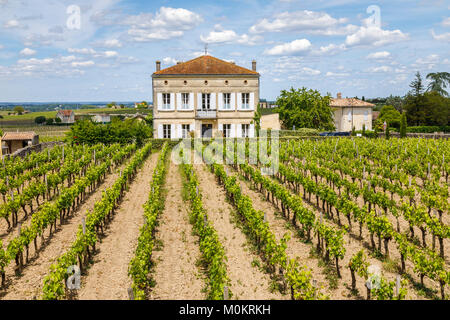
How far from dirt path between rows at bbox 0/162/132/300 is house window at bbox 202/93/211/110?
2053cm

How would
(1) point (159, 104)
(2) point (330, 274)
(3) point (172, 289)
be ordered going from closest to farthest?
1. (3) point (172, 289)
2. (2) point (330, 274)
3. (1) point (159, 104)

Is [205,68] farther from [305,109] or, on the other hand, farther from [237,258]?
[237,258]

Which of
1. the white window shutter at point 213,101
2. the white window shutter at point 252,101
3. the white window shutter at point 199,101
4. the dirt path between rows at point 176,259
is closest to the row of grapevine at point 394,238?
the dirt path between rows at point 176,259

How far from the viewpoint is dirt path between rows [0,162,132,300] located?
7.64m

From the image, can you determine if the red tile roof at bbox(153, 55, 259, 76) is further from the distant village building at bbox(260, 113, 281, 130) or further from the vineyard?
the vineyard

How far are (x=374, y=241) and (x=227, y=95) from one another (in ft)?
78.6

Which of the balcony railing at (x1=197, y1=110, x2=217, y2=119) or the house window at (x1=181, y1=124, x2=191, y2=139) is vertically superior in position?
the balcony railing at (x1=197, y1=110, x2=217, y2=119)

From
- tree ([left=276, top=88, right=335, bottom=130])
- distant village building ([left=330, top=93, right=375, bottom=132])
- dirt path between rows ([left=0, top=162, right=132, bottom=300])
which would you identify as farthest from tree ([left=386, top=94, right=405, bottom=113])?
dirt path between rows ([left=0, top=162, right=132, bottom=300])

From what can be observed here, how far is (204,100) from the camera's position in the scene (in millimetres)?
32750

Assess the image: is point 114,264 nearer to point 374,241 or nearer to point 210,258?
point 210,258

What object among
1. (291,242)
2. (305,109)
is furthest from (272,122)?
(291,242)

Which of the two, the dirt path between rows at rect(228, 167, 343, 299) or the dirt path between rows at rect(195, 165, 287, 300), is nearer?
the dirt path between rows at rect(195, 165, 287, 300)

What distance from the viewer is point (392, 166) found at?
61.7 feet
